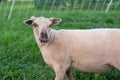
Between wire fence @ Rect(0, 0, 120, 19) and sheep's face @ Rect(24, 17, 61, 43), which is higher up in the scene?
sheep's face @ Rect(24, 17, 61, 43)

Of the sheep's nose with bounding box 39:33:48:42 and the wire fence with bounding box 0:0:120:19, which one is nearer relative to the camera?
the sheep's nose with bounding box 39:33:48:42

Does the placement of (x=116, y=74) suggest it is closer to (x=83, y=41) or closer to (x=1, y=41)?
(x=83, y=41)

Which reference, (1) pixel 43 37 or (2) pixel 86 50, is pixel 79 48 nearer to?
(2) pixel 86 50

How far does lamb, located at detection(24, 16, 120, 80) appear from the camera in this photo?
14.9ft

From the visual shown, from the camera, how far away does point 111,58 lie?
452 cm

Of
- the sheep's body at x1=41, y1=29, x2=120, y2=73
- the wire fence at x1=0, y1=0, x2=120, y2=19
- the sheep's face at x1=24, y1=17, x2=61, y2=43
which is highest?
the sheep's face at x1=24, y1=17, x2=61, y2=43

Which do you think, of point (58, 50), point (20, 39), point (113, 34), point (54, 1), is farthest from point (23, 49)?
point (54, 1)

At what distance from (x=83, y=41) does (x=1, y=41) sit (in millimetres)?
3289

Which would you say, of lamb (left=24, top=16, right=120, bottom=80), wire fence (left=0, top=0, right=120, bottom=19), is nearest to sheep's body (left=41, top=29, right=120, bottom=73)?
lamb (left=24, top=16, right=120, bottom=80)

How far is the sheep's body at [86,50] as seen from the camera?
14.9ft

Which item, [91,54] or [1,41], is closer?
[91,54]

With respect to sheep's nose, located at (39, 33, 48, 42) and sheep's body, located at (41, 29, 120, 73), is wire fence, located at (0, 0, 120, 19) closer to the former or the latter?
sheep's body, located at (41, 29, 120, 73)

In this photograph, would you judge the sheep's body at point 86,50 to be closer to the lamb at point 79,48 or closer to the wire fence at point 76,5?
the lamb at point 79,48

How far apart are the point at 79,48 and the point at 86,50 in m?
0.11
